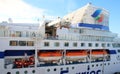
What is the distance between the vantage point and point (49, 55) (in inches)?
877

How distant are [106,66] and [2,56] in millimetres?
16051

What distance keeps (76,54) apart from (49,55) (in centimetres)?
410

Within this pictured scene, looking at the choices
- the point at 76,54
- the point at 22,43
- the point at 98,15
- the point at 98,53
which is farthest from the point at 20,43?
the point at 98,15

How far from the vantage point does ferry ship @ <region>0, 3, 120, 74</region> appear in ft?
65.2

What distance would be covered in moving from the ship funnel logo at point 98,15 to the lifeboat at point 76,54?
6.39 m

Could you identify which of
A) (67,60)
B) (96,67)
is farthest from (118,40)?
(67,60)

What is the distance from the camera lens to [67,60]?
2372 cm

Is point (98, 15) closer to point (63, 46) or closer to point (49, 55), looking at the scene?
point (63, 46)

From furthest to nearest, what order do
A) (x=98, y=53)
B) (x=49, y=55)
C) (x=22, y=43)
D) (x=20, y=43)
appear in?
1. (x=98, y=53)
2. (x=49, y=55)
3. (x=22, y=43)
4. (x=20, y=43)

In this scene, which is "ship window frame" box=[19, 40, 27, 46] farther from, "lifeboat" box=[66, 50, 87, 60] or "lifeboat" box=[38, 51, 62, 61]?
"lifeboat" box=[66, 50, 87, 60]

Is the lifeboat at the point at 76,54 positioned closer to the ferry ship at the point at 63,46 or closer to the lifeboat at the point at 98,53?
the ferry ship at the point at 63,46

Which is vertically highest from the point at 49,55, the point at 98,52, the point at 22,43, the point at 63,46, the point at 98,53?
the point at 22,43

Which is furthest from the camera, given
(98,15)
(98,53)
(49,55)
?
(98,15)

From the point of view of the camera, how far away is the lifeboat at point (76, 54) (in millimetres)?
23859
